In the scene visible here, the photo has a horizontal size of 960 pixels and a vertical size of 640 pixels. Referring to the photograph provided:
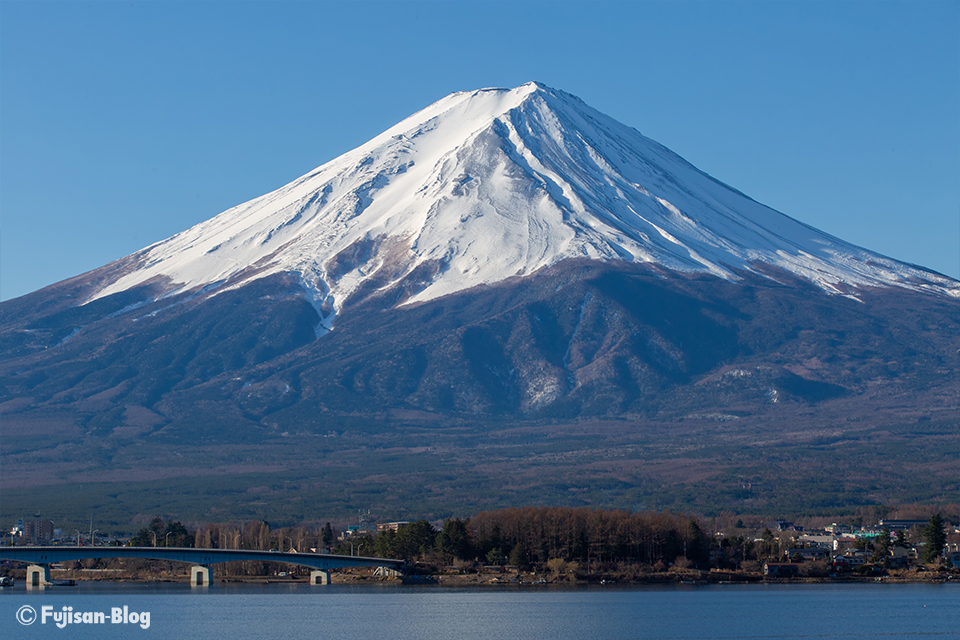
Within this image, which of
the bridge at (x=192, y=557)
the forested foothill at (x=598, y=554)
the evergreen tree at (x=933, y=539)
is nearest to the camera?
the bridge at (x=192, y=557)

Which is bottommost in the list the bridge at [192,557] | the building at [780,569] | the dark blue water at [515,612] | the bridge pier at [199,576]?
the dark blue water at [515,612]

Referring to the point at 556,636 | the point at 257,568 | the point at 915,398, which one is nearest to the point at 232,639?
the point at 556,636

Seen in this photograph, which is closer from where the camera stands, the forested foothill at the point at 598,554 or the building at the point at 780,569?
the forested foothill at the point at 598,554

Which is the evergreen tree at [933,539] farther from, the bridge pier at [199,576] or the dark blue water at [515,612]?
the bridge pier at [199,576]

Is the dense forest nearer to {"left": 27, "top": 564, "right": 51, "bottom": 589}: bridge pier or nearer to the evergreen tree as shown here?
the evergreen tree

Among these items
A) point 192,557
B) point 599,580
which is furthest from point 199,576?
point 599,580

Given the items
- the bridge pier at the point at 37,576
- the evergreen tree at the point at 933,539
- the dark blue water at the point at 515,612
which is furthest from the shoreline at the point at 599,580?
the bridge pier at the point at 37,576

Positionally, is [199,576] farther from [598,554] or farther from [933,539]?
[933,539]
